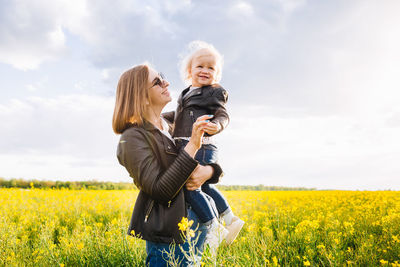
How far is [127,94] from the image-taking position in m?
2.03

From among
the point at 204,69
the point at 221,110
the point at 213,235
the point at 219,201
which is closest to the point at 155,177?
the point at 213,235

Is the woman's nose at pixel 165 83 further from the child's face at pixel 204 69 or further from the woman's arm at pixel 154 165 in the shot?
the child's face at pixel 204 69

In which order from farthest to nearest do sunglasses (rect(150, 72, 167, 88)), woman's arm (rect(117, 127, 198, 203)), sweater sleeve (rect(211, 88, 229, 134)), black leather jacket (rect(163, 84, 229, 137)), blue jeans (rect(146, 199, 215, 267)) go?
black leather jacket (rect(163, 84, 229, 137)) → sweater sleeve (rect(211, 88, 229, 134)) → sunglasses (rect(150, 72, 167, 88)) → blue jeans (rect(146, 199, 215, 267)) → woman's arm (rect(117, 127, 198, 203))

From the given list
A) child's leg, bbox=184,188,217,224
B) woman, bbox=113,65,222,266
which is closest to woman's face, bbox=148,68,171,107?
woman, bbox=113,65,222,266

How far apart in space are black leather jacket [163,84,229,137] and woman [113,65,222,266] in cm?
47

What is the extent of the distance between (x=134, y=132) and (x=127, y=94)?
0.31 metres

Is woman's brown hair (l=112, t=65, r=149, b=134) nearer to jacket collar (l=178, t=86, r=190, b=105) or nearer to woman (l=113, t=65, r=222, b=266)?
woman (l=113, t=65, r=222, b=266)

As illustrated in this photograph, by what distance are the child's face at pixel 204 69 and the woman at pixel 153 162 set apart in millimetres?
707

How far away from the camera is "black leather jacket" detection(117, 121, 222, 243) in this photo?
69.1 inches

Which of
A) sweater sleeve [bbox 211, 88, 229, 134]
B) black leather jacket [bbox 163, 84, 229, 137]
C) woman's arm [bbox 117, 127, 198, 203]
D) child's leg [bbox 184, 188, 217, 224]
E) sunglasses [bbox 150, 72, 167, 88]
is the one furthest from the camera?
black leather jacket [bbox 163, 84, 229, 137]

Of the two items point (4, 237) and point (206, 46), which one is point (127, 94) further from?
point (4, 237)

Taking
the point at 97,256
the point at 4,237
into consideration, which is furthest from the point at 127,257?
the point at 4,237

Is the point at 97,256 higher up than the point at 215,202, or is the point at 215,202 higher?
the point at 215,202

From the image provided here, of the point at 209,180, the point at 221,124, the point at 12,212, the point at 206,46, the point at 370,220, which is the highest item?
the point at 206,46
